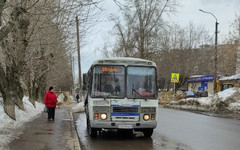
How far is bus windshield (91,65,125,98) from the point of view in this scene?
1192cm

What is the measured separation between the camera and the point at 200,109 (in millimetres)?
30422

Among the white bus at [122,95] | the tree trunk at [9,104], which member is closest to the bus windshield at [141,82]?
the white bus at [122,95]

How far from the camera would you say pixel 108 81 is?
12031mm

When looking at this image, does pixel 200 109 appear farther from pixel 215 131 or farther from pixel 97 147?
pixel 97 147

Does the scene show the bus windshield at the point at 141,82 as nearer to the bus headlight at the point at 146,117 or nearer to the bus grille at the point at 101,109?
the bus headlight at the point at 146,117

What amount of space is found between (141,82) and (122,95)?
2.78 feet

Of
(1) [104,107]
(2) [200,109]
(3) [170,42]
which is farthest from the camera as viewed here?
(3) [170,42]

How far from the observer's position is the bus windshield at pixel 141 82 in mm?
12008

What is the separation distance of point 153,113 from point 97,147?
2.40 meters

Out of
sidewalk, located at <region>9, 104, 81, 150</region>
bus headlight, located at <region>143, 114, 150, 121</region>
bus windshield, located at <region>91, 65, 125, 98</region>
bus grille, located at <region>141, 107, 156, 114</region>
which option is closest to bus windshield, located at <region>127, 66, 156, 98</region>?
bus windshield, located at <region>91, 65, 125, 98</region>

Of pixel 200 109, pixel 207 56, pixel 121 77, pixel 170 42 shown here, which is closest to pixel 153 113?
pixel 121 77

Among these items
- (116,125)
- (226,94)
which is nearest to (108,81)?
(116,125)

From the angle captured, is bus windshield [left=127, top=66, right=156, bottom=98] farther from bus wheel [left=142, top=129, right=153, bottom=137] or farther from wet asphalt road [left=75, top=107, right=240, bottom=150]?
wet asphalt road [left=75, top=107, right=240, bottom=150]

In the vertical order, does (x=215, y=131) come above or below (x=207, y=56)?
below
